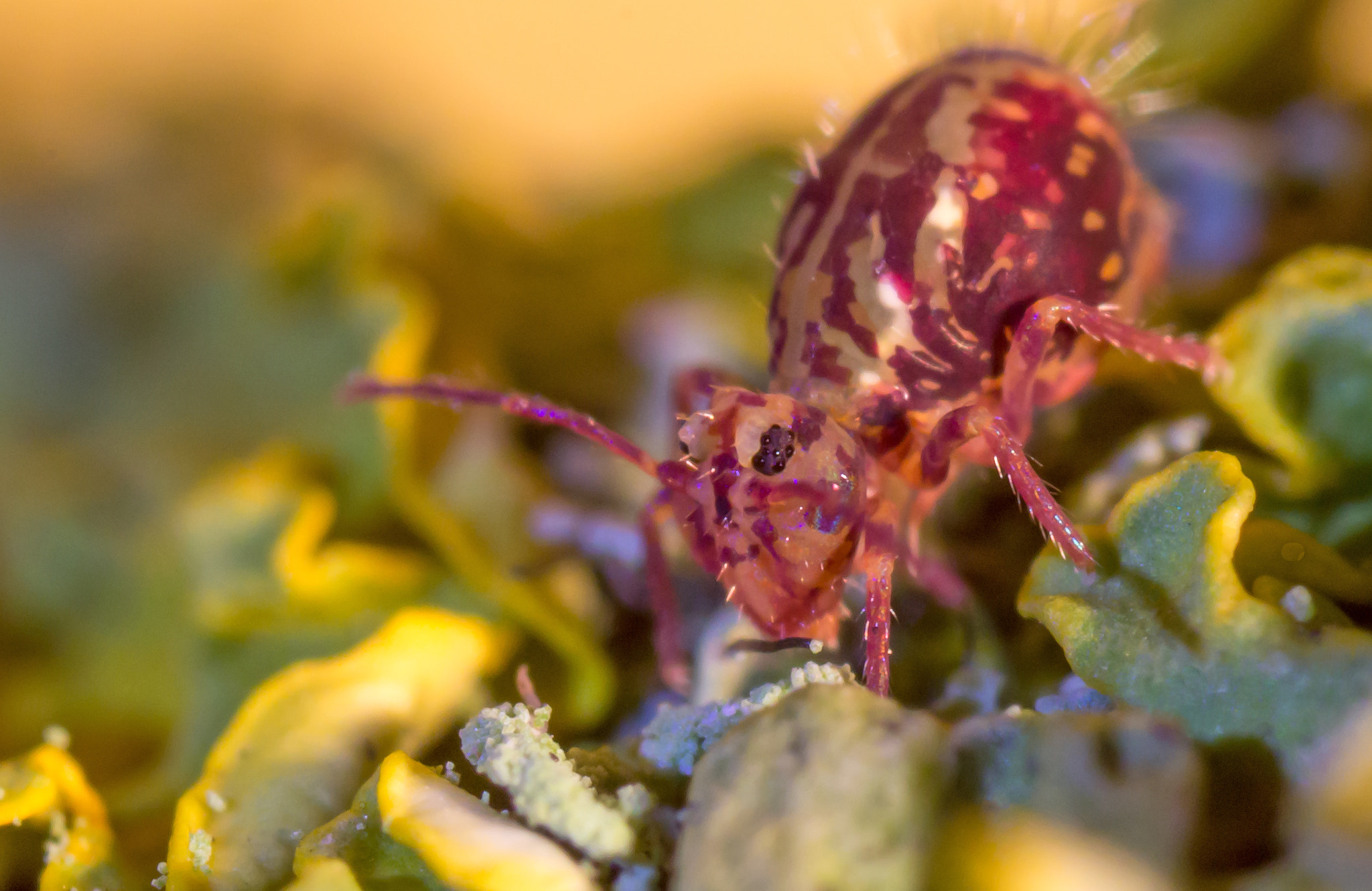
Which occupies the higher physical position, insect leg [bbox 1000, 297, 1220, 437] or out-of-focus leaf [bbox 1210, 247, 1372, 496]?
insect leg [bbox 1000, 297, 1220, 437]

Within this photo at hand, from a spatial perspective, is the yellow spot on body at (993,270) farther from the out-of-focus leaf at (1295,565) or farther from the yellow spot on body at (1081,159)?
the out-of-focus leaf at (1295,565)

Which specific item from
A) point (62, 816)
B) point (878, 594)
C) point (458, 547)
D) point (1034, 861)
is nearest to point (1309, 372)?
point (878, 594)

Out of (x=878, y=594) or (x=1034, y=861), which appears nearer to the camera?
(x=1034, y=861)

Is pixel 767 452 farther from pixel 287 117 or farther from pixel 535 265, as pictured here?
pixel 287 117

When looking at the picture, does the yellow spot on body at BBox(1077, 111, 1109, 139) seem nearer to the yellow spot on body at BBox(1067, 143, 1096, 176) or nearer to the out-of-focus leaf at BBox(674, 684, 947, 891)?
the yellow spot on body at BBox(1067, 143, 1096, 176)

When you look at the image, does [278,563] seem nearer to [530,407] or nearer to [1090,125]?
[530,407]

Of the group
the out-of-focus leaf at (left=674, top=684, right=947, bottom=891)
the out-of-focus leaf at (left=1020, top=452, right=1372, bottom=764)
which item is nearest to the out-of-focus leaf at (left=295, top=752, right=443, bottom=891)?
the out-of-focus leaf at (left=674, top=684, right=947, bottom=891)
